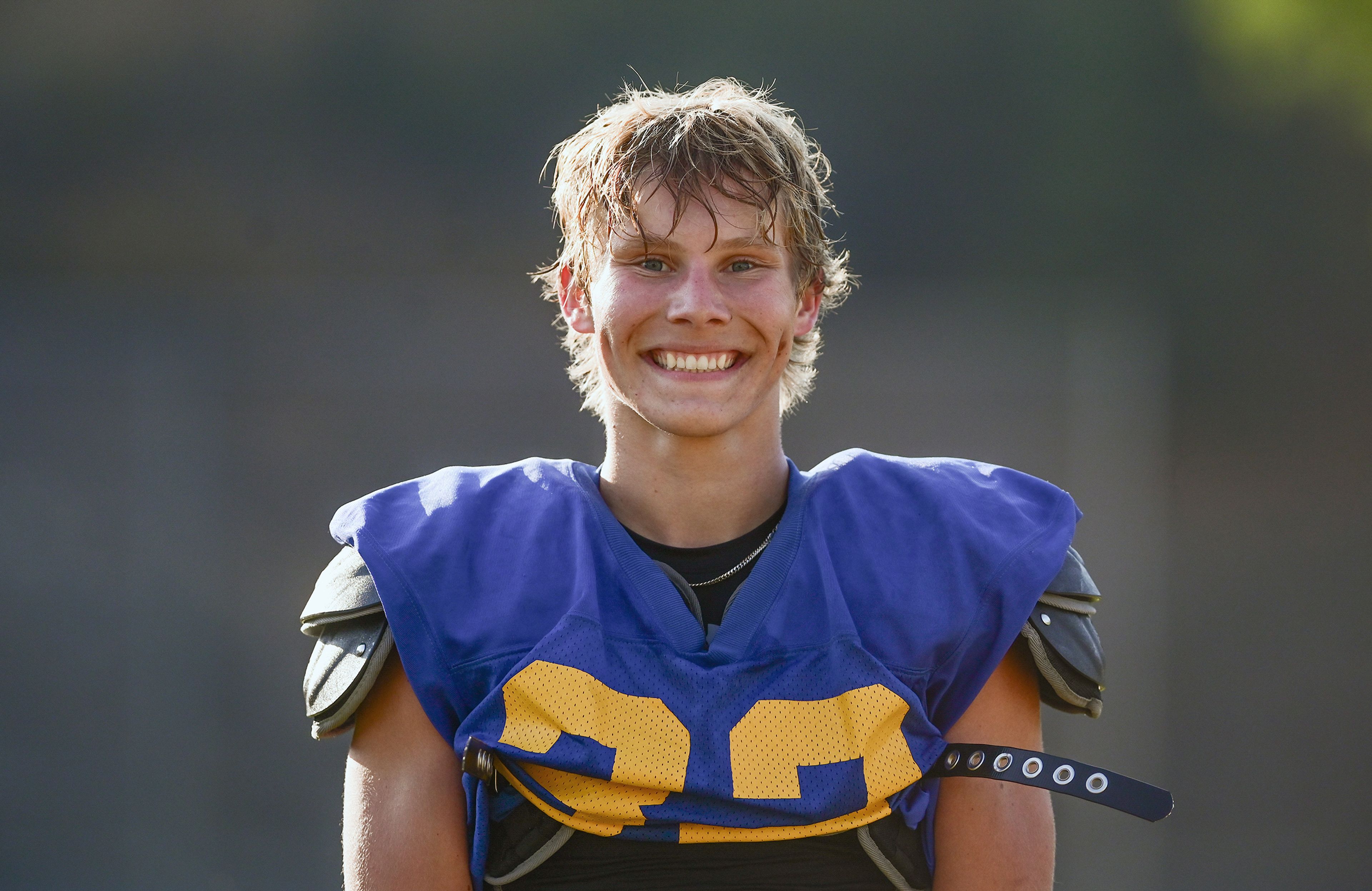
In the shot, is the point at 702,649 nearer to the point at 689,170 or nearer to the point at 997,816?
the point at 997,816

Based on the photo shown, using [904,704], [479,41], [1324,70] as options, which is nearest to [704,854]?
[904,704]

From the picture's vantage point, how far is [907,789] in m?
1.45

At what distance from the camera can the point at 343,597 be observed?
4.76 ft

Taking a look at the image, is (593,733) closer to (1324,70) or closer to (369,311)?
(369,311)

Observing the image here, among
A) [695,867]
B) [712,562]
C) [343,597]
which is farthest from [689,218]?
[695,867]

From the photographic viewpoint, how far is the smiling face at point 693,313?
150 centimetres

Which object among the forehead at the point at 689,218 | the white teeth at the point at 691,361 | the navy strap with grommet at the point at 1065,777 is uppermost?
the forehead at the point at 689,218

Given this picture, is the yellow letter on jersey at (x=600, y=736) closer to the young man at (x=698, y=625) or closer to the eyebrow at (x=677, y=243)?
the young man at (x=698, y=625)

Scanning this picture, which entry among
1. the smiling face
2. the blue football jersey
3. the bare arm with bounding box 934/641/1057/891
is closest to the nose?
the smiling face

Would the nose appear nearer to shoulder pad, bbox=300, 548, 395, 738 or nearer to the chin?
the chin

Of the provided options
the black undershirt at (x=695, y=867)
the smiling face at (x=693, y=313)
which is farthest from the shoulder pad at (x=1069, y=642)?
the smiling face at (x=693, y=313)

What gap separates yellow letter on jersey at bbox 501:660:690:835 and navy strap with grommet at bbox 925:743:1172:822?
0.33 metres

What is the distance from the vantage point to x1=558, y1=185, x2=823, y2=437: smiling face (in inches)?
58.9

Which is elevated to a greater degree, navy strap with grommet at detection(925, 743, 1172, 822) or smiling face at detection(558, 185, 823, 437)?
smiling face at detection(558, 185, 823, 437)
